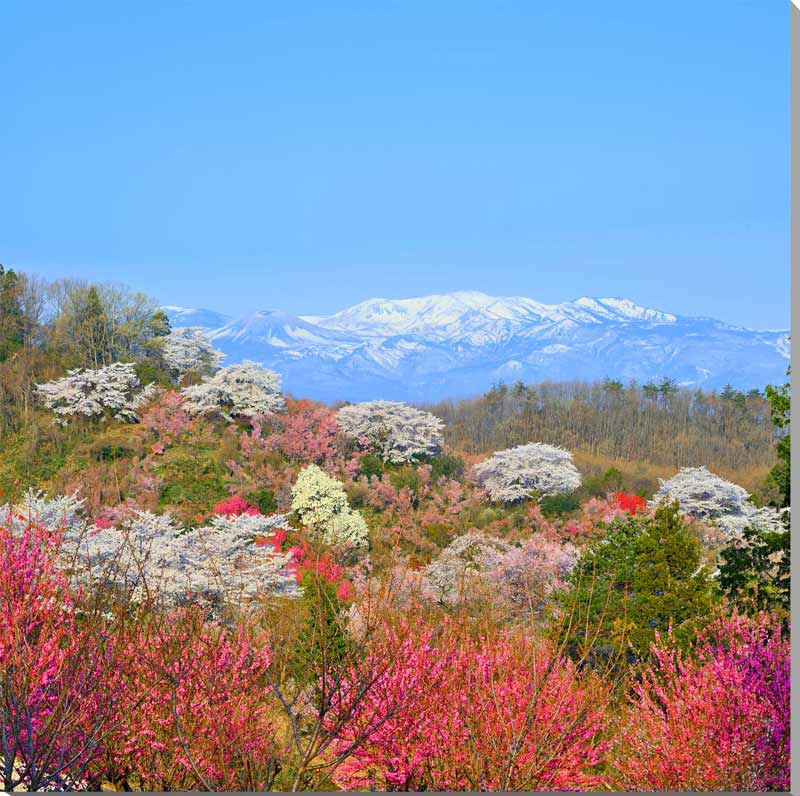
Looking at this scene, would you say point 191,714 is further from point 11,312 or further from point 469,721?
point 11,312

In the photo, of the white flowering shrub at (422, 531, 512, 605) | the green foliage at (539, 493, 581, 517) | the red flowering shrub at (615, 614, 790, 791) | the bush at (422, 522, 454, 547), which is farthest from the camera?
the green foliage at (539, 493, 581, 517)

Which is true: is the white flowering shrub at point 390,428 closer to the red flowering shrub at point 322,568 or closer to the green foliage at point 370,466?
the green foliage at point 370,466

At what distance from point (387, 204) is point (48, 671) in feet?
22.0

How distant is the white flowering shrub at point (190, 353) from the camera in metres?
16.9

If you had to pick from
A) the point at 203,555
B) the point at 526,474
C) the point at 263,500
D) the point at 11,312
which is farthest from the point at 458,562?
the point at 11,312

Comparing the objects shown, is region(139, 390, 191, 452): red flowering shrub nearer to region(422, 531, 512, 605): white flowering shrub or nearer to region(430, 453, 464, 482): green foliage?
region(430, 453, 464, 482): green foliage

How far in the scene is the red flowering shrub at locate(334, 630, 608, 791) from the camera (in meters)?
3.59

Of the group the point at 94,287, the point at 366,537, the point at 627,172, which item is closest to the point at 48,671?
the point at 627,172

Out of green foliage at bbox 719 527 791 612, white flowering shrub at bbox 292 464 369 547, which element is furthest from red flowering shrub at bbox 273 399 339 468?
green foliage at bbox 719 527 791 612

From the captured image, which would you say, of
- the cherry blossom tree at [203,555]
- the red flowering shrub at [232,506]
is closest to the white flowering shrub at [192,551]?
the cherry blossom tree at [203,555]

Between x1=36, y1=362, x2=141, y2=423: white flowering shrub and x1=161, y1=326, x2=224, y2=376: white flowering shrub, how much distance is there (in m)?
1.77

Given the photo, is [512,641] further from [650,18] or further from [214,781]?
[650,18]

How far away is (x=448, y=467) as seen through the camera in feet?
49.1

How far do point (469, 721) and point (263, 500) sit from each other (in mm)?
8964
